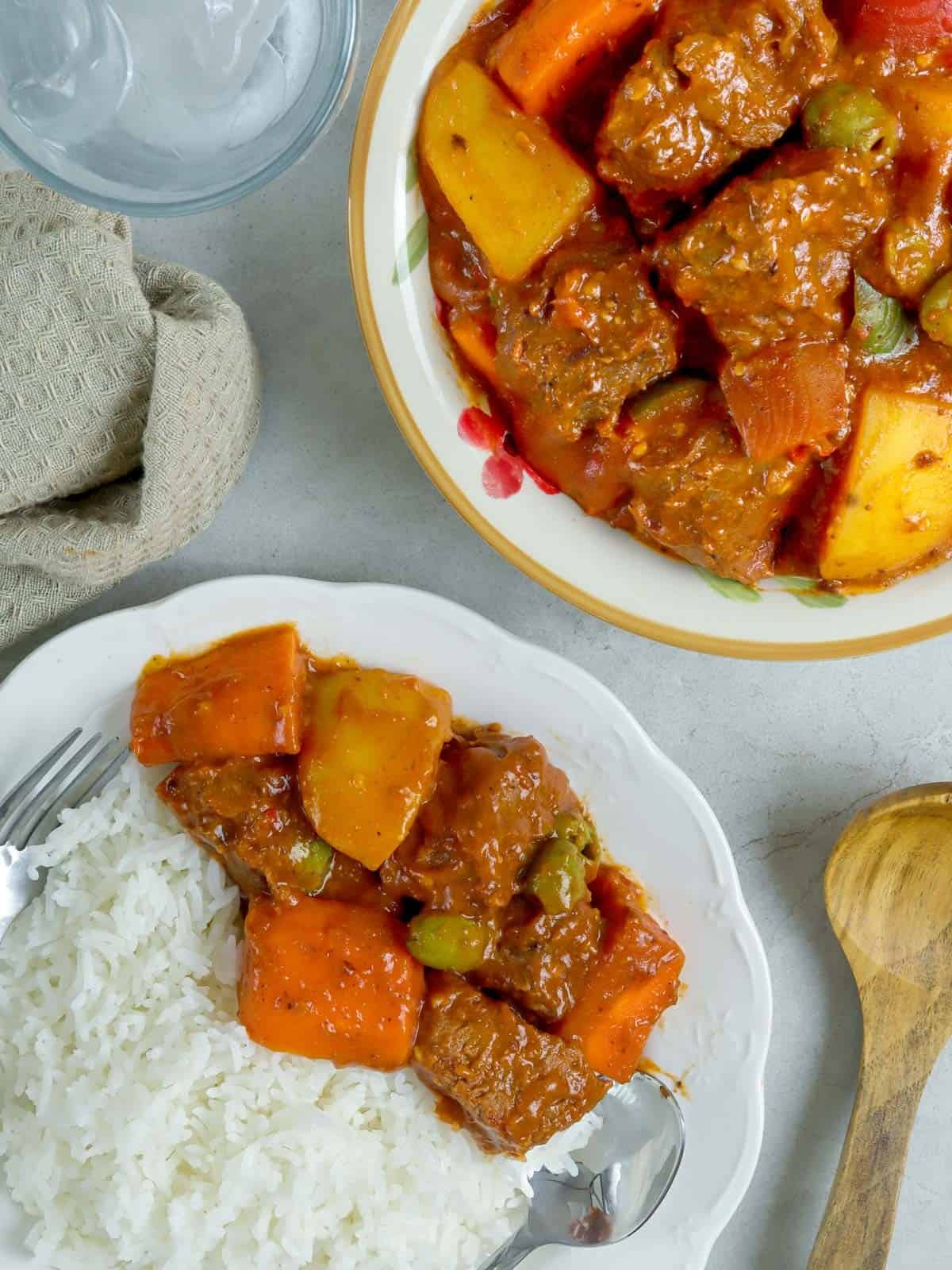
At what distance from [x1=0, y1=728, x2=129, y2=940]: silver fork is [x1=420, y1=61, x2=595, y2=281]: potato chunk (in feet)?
4.12

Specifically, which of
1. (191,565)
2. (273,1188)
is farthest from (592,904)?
(191,565)

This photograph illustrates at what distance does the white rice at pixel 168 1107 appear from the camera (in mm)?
2359

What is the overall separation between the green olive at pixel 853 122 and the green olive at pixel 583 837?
51.1 inches

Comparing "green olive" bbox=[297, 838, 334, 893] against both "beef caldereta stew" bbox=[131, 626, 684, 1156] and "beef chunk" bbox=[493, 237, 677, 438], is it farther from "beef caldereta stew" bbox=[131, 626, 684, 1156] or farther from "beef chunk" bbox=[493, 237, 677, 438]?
"beef chunk" bbox=[493, 237, 677, 438]

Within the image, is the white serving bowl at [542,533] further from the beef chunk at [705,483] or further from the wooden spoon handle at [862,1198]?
the wooden spoon handle at [862,1198]

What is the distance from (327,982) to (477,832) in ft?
1.34

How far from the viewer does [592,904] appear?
2.52 m

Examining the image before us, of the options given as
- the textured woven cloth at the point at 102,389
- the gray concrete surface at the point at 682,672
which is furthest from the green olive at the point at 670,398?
the textured woven cloth at the point at 102,389

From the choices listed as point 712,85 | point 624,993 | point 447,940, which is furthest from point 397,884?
point 712,85

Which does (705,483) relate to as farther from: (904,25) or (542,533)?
(904,25)

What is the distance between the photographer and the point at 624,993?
2.42 m

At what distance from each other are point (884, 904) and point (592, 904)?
0.66 metres

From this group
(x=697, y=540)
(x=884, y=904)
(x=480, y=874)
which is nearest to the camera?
(x=697, y=540)

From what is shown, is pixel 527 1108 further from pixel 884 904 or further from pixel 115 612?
pixel 115 612
